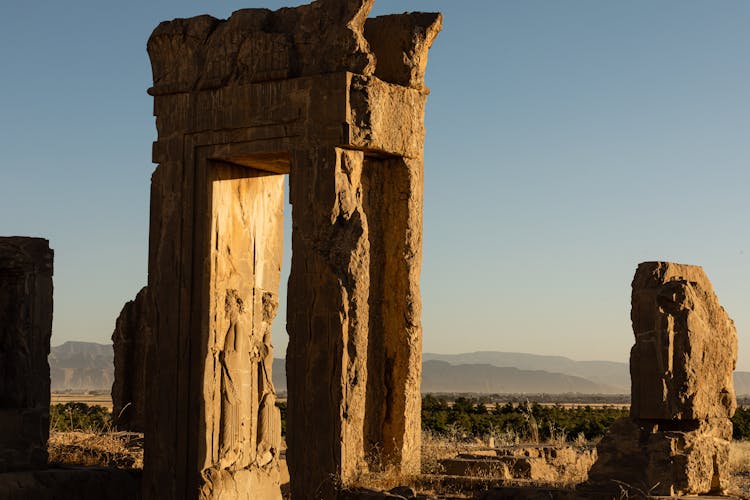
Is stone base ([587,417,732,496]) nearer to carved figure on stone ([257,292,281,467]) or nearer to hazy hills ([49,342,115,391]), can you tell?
carved figure on stone ([257,292,281,467])

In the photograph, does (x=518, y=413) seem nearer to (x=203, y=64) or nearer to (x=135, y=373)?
(x=135, y=373)

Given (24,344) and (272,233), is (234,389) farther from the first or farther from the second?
(24,344)

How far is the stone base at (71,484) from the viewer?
388 inches

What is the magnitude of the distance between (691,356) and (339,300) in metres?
2.82

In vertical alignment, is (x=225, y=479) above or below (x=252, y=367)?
below

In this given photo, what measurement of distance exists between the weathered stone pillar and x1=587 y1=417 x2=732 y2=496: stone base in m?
5.12

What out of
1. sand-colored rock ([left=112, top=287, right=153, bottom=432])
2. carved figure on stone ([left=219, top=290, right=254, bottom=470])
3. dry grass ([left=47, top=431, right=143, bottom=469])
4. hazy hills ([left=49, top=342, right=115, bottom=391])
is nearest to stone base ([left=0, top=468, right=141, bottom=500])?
dry grass ([left=47, top=431, right=143, bottom=469])

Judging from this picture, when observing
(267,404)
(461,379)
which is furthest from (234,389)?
(461,379)

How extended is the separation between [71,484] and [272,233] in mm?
2946

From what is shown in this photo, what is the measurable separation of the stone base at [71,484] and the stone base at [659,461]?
14.5 ft

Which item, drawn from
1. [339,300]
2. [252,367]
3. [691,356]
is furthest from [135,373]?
[691,356]

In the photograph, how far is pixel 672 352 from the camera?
903 cm

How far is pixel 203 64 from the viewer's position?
1044 cm

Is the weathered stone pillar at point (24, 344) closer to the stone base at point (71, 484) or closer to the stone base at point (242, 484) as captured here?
the stone base at point (71, 484)
